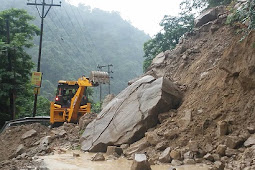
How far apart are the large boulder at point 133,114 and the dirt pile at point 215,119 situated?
0.38 meters

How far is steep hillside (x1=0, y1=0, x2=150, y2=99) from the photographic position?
184ft

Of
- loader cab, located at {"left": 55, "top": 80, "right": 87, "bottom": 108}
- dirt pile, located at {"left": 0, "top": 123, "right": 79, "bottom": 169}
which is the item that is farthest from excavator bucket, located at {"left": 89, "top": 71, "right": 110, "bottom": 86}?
loader cab, located at {"left": 55, "top": 80, "right": 87, "bottom": 108}

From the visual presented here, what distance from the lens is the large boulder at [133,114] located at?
8164 millimetres

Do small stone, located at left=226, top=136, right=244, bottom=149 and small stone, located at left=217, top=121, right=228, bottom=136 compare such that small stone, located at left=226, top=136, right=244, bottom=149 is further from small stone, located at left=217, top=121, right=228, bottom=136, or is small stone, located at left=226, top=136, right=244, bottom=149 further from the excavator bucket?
the excavator bucket

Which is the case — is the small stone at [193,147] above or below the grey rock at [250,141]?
below

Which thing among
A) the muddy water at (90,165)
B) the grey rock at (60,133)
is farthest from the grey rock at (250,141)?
the grey rock at (60,133)

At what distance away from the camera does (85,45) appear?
76.6 m

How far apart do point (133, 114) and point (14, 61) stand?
36.0 ft

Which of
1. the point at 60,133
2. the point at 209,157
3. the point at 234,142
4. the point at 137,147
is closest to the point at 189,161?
the point at 209,157

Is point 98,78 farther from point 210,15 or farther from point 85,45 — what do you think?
point 85,45

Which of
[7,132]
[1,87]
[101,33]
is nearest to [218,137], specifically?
[7,132]

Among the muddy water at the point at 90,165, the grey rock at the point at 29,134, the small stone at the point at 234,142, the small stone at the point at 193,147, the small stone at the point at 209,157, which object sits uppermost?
the small stone at the point at 234,142

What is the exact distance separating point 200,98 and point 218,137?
2.06m

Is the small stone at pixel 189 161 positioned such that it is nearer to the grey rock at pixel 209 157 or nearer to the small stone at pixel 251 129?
the grey rock at pixel 209 157
